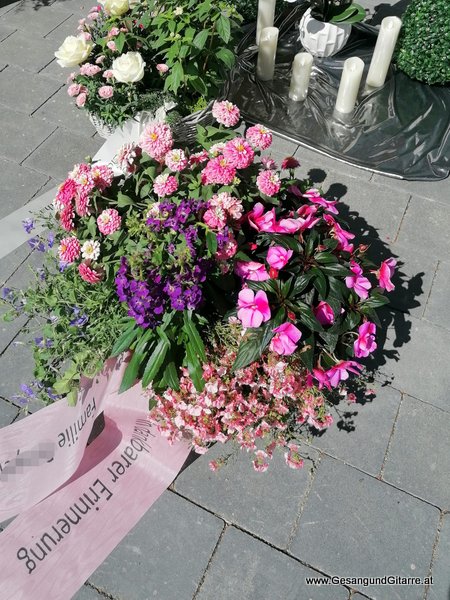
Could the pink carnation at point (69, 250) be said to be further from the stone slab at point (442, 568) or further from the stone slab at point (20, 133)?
the stone slab at point (442, 568)

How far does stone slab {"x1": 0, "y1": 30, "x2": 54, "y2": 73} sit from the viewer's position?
4137mm

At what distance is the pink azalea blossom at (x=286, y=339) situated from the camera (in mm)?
2010

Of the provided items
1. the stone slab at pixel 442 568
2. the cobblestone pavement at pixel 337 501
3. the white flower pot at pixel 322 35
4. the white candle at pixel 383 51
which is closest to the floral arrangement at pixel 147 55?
the cobblestone pavement at pixel 337 501

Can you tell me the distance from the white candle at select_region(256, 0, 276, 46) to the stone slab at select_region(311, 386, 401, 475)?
2.85 metres

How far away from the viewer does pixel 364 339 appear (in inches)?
85.6

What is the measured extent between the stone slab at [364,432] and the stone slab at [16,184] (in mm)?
2302

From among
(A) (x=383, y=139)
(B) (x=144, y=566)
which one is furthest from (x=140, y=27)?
(B) (x=144, y=566)

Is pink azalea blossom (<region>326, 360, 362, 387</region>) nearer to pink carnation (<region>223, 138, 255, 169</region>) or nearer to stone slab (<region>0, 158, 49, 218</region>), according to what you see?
pink carnation (<region>223, 138, 255, 169</region>)

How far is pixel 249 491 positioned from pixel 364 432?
0.61m

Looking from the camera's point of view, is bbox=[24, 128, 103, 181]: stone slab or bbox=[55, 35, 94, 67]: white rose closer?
bbox=[55, 35, 94, 67]: white rose

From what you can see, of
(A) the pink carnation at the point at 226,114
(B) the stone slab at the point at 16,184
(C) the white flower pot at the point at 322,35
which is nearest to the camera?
(A) the pink carnation at the point at 226,114

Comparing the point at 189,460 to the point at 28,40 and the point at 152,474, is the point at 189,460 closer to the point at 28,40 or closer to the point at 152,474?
the point at 152,474

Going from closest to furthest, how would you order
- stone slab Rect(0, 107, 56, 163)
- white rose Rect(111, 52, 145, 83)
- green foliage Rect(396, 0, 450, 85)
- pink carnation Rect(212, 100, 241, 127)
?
pink carnation Rect(212, 100, 241, 127), white rose Rect(111, 52, 145, 83), green foliage Rect(396, 0, 450, 85), stone slab Rect(0, 107, 56, 163)

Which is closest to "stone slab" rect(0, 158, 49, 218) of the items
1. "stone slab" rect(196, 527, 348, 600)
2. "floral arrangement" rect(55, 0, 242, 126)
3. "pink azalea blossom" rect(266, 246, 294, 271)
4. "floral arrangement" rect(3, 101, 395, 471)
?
"floral arrangement" rect(55, 0, 242, 126)
